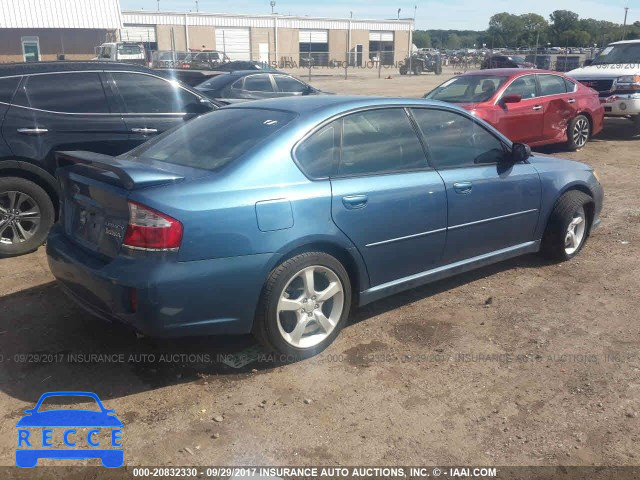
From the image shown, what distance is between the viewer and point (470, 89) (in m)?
10.3

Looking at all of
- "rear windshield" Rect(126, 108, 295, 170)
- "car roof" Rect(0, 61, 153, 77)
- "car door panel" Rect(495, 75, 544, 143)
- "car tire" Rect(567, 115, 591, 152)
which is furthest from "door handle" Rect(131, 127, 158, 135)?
"car tire" Rect(567, 115, 591, 152)

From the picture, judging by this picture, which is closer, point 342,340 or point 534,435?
point 534,435

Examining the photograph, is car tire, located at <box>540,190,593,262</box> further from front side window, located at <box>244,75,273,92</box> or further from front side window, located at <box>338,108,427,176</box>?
front side window, located at <box>244,75,273,92</box>

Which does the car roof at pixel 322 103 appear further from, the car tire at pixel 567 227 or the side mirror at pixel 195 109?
the side mirror at pixel 195 109

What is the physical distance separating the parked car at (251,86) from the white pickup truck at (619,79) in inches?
230

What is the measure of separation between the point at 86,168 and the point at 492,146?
300 centimetres

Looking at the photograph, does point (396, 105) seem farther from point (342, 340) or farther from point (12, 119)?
point (12, 119)

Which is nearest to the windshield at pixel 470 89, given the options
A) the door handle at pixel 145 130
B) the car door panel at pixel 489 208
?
the door handle at pixel 145 130

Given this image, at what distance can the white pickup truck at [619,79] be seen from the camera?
41.0 ft

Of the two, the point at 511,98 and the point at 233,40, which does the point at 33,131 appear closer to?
the point at 511,98

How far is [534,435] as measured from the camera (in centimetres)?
313

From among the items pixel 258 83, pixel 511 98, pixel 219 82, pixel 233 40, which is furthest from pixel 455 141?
pixel 233 40

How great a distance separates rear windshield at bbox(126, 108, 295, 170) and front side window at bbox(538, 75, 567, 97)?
7670 mm

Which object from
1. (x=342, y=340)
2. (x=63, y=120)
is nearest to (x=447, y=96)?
(x=63, y=120)
